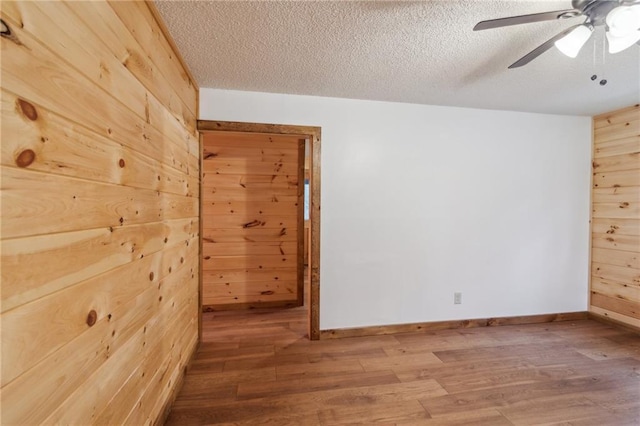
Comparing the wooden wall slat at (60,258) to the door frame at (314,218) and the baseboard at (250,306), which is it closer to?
the door frame at (314,218)

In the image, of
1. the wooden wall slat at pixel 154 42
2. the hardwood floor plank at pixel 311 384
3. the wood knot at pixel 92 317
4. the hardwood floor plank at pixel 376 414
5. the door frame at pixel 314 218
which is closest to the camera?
the wood knot at pixel 92 317

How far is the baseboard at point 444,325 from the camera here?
262 centimetres

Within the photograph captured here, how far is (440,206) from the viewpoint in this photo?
2.79 m

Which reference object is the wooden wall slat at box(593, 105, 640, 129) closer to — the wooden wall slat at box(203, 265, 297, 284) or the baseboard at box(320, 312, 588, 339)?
the baseboard at box(320, 312, 588, 339)

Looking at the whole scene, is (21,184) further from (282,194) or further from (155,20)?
(282,194)

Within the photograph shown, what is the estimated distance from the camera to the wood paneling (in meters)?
3.34

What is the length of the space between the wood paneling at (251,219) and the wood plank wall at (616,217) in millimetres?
3525

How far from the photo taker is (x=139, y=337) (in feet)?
4.16

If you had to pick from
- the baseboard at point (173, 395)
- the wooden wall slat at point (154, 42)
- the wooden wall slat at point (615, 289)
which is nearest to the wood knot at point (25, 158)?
the wooden wall slat at point (154, 42)

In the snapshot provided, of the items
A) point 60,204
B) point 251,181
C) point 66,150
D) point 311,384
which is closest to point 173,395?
point 311,384

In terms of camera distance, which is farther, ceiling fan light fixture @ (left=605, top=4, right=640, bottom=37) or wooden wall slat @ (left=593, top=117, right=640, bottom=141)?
wooden wall slat @ (left=593, top=117, right=640, bottom=141)

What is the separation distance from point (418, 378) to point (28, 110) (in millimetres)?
2502

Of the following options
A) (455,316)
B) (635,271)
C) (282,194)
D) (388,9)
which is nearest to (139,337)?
(388,9)

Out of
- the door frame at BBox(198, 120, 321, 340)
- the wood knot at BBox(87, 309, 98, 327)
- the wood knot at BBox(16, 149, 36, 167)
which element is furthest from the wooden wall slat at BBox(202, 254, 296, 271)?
the wood knot at BBox(16, 149, 36, 167)
